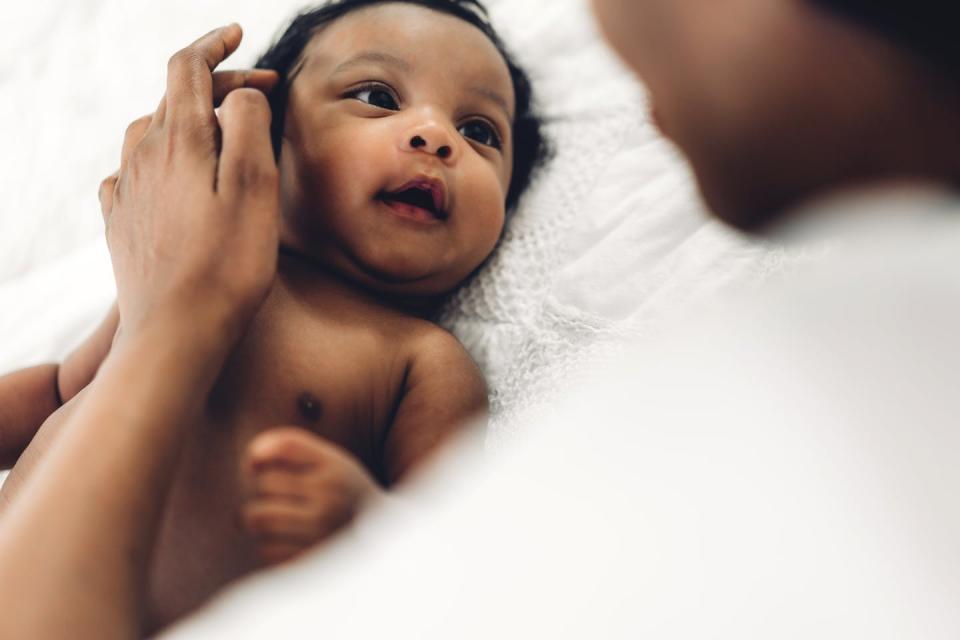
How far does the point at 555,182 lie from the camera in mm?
1070

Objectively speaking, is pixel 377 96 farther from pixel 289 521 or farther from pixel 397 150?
pixel 289 521

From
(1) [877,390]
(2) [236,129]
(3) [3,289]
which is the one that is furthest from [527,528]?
(3) [3,289]

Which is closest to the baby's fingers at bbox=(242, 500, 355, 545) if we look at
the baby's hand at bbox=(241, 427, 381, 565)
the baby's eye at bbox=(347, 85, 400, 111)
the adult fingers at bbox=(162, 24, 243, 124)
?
the baby's hand at bbox=(241, 427, 381, 565)

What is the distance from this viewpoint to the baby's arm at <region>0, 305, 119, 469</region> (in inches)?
37.9

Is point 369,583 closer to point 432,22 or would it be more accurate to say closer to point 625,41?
point 625,41

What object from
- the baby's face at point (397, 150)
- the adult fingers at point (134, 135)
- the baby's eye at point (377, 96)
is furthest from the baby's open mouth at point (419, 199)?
the adult fingers at point (134, 135)

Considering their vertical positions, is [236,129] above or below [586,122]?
above

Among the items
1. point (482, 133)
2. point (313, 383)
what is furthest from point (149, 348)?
point (482, 133)

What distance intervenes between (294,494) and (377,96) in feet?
1.75

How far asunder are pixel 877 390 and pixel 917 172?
16 centimetres

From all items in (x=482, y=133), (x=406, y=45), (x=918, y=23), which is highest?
(x=918, y=23)

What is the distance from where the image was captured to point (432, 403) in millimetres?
817

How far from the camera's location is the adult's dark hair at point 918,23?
1.41 ft

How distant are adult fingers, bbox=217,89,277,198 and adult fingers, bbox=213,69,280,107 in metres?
0.08
